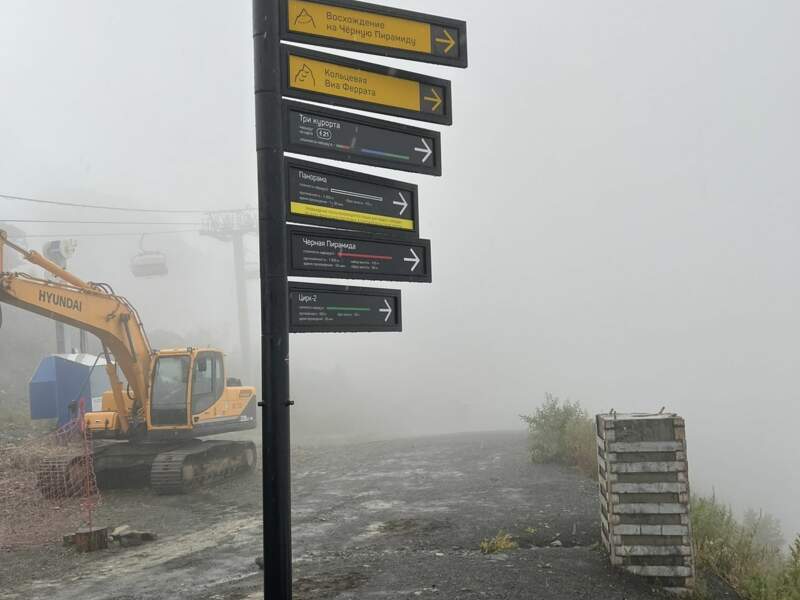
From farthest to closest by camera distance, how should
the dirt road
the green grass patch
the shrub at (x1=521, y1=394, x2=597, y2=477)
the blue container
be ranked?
the blue container < the shrub at (x1=521, y1=394, x2=597, y2=477) < the green grass patch < the dirt road

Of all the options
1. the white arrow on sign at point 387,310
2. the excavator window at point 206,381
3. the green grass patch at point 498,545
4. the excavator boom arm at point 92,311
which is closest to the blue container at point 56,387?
the excavator boom arm at point 92,311

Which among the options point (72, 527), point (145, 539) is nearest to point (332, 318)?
point (145, 539)

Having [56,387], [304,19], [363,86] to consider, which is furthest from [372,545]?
[56,387]

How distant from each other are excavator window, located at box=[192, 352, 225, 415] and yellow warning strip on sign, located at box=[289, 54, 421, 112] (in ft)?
39.9

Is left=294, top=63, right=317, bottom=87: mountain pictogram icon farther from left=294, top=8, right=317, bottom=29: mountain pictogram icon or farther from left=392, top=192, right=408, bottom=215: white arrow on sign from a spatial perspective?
left=392, top=192, right=408, bottom=215: white arrow on sign

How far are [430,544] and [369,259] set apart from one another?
476cm

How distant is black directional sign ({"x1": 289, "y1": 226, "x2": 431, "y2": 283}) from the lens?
407 cm

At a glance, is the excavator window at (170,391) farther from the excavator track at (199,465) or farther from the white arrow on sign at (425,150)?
the white arrow on sign at (425,150)

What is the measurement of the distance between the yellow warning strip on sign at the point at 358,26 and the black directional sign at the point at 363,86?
0.43 ft

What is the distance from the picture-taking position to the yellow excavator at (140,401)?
14.0 m

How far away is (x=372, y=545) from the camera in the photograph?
8.31 meters

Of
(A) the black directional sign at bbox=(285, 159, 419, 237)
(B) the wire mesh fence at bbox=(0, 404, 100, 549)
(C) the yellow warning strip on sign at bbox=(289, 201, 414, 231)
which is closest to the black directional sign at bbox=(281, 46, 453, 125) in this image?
(A) the black directional sign at bbox=(285, 159, 419, 237)

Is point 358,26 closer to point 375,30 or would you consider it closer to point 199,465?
point 375,30

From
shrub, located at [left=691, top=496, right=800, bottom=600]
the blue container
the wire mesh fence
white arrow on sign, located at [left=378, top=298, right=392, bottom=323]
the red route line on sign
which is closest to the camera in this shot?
the red route line on sign
